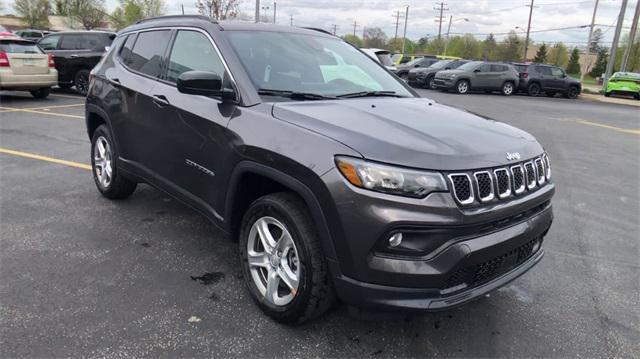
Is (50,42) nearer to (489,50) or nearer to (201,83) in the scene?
(201,83)

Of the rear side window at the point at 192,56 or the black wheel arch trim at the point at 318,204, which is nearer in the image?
the black wheel arch trim at the point at 318,204

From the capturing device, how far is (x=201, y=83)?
118 inches

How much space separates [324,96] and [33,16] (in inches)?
2892

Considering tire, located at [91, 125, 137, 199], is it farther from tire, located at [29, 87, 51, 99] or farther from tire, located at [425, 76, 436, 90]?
tire, located at [425, 76, 436, 90]

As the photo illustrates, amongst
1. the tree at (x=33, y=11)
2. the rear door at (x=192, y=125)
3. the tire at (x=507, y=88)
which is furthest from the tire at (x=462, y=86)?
the tree at (x=33, y=11)

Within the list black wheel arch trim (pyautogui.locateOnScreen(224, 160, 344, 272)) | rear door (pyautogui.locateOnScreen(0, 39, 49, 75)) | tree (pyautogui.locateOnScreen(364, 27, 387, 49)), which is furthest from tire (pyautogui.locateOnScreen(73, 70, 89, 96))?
tree (pyautogui.locateOnScreen(364, 27, 387, 49))

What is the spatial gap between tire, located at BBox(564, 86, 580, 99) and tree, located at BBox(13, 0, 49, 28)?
63181mm

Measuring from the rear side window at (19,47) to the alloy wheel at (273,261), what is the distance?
11.6 meters

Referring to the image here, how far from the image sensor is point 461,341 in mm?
2824

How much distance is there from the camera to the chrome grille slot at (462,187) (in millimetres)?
2385

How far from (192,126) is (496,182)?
2073 mm

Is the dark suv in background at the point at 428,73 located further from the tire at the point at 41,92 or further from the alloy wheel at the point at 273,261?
the alloy wheel at the point at 273,261

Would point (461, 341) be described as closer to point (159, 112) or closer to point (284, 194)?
point (284, 194)

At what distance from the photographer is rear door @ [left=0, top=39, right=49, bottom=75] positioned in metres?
11.6
